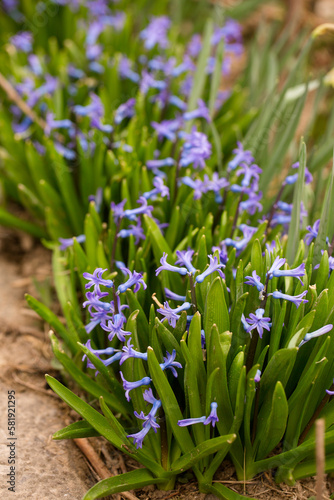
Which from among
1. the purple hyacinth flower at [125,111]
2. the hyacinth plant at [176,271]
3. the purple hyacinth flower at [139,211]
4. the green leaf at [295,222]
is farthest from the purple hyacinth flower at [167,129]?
the green leaf at [295,222]

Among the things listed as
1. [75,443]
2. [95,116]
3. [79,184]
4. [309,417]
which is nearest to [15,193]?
[79,184]

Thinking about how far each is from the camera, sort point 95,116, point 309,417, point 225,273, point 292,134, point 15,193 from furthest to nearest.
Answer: point 15,193
point 95,116
point 292,134
point 225,273
point 309,417

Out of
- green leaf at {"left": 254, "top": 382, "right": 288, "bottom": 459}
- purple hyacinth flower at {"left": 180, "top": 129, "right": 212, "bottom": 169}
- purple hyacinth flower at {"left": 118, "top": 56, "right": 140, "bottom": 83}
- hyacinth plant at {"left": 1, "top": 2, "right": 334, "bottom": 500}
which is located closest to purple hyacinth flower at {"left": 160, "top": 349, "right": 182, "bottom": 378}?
hyacinth plant at {"left": 1, "top": 2, "right": 334, "bottom": 500}

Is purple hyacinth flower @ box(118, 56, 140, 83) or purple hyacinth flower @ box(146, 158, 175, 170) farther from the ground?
purple hyacinth flower @ box(118, 56, 140, 83)

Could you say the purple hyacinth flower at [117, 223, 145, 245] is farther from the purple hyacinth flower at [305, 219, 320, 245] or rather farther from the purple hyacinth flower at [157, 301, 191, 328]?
the purple hyacinth flower at [305, 219, 320, 245]

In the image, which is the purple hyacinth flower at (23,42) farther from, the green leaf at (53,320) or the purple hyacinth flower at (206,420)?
the purple hyacinth flower at (206,420)

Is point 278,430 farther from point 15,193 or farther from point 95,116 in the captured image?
point 15,193

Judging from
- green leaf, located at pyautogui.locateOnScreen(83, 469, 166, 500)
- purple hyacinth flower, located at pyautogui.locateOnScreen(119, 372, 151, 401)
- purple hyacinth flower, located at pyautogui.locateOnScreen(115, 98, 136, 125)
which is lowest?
green leaf, located at pyautogui.locateOnScreen(83, 469, 166, 500)

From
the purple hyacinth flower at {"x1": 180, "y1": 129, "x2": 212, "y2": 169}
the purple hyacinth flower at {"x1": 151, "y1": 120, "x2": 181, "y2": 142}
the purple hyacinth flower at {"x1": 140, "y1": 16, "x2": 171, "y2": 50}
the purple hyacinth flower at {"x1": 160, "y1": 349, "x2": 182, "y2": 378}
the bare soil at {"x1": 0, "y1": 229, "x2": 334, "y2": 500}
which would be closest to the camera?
the purple hyacinth flower at {"x1": 160, "y1": 349, "x2": 182, "y2": 378}
